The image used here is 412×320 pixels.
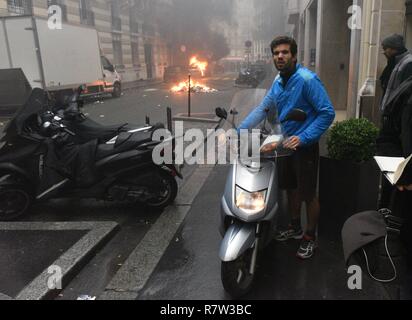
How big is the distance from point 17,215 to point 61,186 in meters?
0.65

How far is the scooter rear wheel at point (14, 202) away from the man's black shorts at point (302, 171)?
2.97m

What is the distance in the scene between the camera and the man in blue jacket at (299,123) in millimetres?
3264

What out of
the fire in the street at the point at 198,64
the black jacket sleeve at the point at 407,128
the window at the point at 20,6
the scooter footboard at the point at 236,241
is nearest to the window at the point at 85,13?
the window at the point at 20,6

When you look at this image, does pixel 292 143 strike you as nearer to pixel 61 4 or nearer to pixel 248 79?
pixel 248 79

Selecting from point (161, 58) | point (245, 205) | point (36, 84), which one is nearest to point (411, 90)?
point (245, 205)

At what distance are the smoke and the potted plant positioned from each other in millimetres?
41180

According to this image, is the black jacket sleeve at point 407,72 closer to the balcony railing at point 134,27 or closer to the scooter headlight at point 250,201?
the scooter headlight at point 250,201

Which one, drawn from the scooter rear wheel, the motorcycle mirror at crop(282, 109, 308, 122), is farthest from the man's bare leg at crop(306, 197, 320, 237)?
the scooter rear wheel

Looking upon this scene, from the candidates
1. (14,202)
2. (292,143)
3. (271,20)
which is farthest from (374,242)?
(271,20)

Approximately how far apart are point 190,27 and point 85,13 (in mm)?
19235

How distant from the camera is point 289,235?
155 inches

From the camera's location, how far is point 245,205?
118 inches

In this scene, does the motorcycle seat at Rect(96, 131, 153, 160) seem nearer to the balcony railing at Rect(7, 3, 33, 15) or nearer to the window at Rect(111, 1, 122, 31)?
the balcony railing at Rect(7, 3, 33, 15)

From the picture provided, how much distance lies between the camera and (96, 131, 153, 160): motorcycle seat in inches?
183
